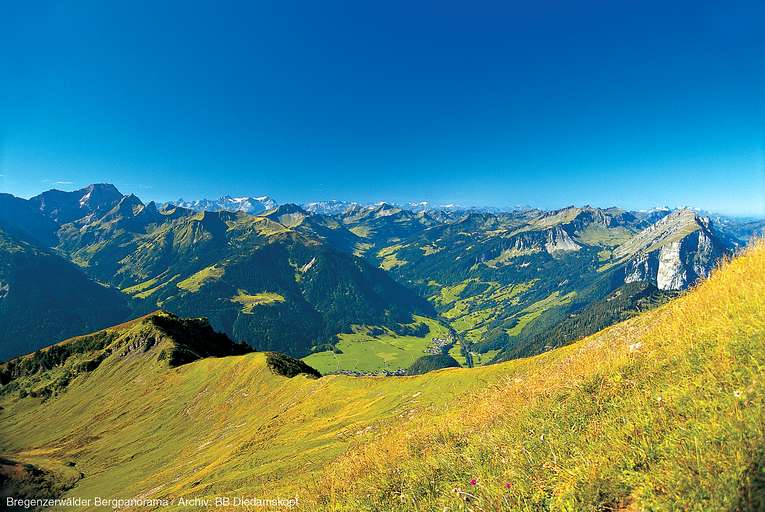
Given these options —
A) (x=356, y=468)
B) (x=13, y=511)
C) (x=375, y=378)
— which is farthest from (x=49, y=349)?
(x=356, y=468)

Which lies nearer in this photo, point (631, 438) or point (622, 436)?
point (631, 438)

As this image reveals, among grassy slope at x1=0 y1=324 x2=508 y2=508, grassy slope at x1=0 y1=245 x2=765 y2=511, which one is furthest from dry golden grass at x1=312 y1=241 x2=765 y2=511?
grassy slope at x1=0 y1=324 x2=508 y2=508

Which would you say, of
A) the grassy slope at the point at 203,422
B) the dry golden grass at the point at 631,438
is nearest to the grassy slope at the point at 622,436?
the dry golden grass at the point at 631,438

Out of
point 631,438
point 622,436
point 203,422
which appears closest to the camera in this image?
point 631,438

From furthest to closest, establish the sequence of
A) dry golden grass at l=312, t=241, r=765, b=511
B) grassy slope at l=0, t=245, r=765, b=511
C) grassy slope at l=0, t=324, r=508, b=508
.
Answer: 1. grassy slope at l=0, t=324, r=508, b=508
2. grassy slope at l=0, t=245, r=765, b=511
3. dry golden grass at l=312, t=241, r=765, b=511

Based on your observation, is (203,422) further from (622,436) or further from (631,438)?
(631,438)

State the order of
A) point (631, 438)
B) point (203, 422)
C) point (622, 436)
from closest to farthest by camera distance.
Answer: point (631, 438) < point (622, 436) < point (203, 422)

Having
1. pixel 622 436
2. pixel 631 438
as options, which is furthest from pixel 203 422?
pixel 631 438

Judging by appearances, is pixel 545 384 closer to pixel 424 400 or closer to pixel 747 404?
pixel 747 404

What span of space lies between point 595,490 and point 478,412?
29.3 ft

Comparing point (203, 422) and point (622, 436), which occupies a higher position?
point (622, 436)

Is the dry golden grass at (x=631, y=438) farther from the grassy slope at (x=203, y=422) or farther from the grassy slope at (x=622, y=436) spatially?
the grassy slope at (x=203, y=422)

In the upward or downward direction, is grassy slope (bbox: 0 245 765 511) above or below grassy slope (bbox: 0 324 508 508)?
above

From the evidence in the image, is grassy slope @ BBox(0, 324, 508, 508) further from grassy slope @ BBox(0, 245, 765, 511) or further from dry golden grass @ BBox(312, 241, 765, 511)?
dry golden grass @ BBox(312, 241, 765, 511)
